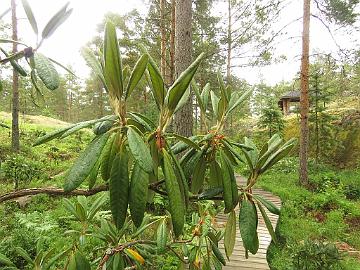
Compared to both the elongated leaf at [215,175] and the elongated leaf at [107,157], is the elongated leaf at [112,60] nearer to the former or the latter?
the elongated leaf at [107,157]

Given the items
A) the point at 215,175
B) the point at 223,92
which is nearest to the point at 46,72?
the point at 223,92

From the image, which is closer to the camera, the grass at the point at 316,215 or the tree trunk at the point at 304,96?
the grass at the point at 316,215

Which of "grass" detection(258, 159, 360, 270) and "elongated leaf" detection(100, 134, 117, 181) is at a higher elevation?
"elongated leaf" detection(100, 134, 117, 181)

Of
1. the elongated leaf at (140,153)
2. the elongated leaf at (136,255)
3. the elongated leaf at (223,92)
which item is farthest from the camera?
the elongated leaf at (136,255)

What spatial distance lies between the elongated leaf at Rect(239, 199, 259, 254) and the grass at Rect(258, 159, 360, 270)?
15.7 ft

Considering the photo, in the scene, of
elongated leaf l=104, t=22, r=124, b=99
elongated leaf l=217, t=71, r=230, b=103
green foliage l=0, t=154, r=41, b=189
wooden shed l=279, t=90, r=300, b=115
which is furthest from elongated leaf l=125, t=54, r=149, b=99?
wooden shed l=279, t=90, r=300, b=115

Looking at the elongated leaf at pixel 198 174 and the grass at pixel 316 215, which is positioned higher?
the elongated leaf at pixel 198 174

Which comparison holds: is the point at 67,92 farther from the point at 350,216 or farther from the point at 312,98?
the point at 350,216

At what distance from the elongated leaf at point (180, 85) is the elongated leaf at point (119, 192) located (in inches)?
7.8

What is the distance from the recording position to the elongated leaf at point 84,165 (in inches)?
25.7

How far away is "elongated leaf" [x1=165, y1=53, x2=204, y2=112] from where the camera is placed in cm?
71

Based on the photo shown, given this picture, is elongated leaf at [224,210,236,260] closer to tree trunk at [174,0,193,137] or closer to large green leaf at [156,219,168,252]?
large green leaf at [156,219,168,252]

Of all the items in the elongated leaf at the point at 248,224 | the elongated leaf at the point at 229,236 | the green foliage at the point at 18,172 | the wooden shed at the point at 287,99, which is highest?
the wooden shed at the point at 287,99

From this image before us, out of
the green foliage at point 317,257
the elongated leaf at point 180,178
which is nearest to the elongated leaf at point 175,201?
the elongated leaf at point 180,178
